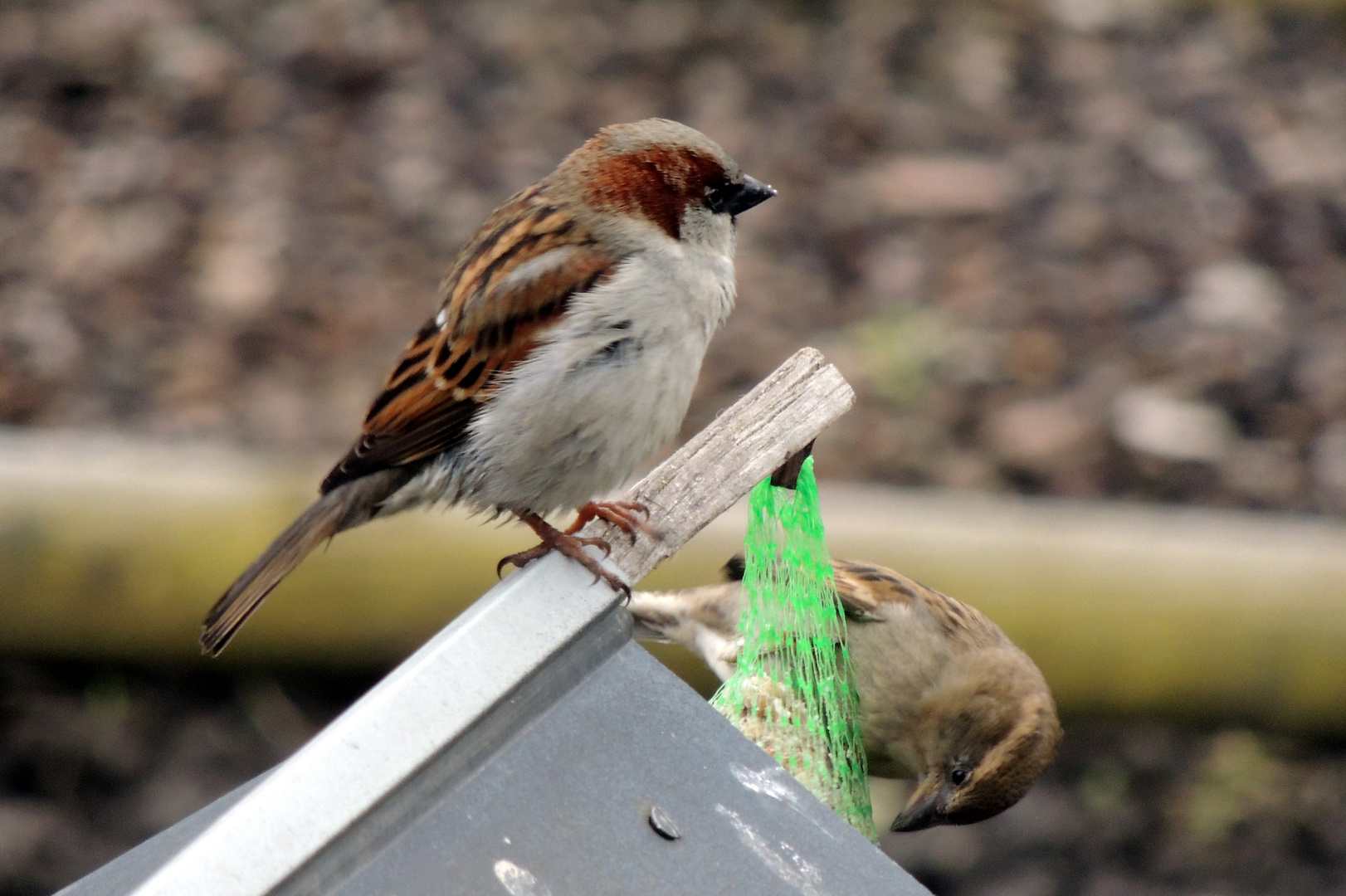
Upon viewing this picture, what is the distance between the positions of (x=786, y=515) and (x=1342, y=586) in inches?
88.3

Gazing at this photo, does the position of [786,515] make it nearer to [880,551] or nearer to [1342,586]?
[880,551]

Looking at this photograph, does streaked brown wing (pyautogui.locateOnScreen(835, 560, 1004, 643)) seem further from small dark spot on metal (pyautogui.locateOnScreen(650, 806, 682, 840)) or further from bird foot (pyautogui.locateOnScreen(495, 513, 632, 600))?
small dark spot on metal (pyautogui.locateOnScreen(650, 806, 682, 840))

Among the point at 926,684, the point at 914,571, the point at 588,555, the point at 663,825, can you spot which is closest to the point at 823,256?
the point at 914,571

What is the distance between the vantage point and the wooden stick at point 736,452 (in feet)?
7.14

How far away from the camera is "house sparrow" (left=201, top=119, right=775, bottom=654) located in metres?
2.87

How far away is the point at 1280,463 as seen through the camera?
5035 millimetres

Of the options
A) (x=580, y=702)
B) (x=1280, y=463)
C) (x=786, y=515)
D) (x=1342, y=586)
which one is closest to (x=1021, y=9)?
(x=1280, y=463)

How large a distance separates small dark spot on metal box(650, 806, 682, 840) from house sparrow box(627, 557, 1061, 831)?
4.18 ft

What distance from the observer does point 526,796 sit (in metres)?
1.65

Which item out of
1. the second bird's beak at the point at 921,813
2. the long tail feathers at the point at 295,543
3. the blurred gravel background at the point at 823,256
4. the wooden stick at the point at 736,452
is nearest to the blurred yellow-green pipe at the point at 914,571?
the blurred gravel background at the point at 823,256

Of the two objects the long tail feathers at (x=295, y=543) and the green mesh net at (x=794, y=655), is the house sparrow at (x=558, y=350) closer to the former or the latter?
the long tail feathers at (x=295, y=543)

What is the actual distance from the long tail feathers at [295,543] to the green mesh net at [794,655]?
2.55 ft

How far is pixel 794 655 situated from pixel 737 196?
2.89 ft

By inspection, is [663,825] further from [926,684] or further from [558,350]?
[926,684]
